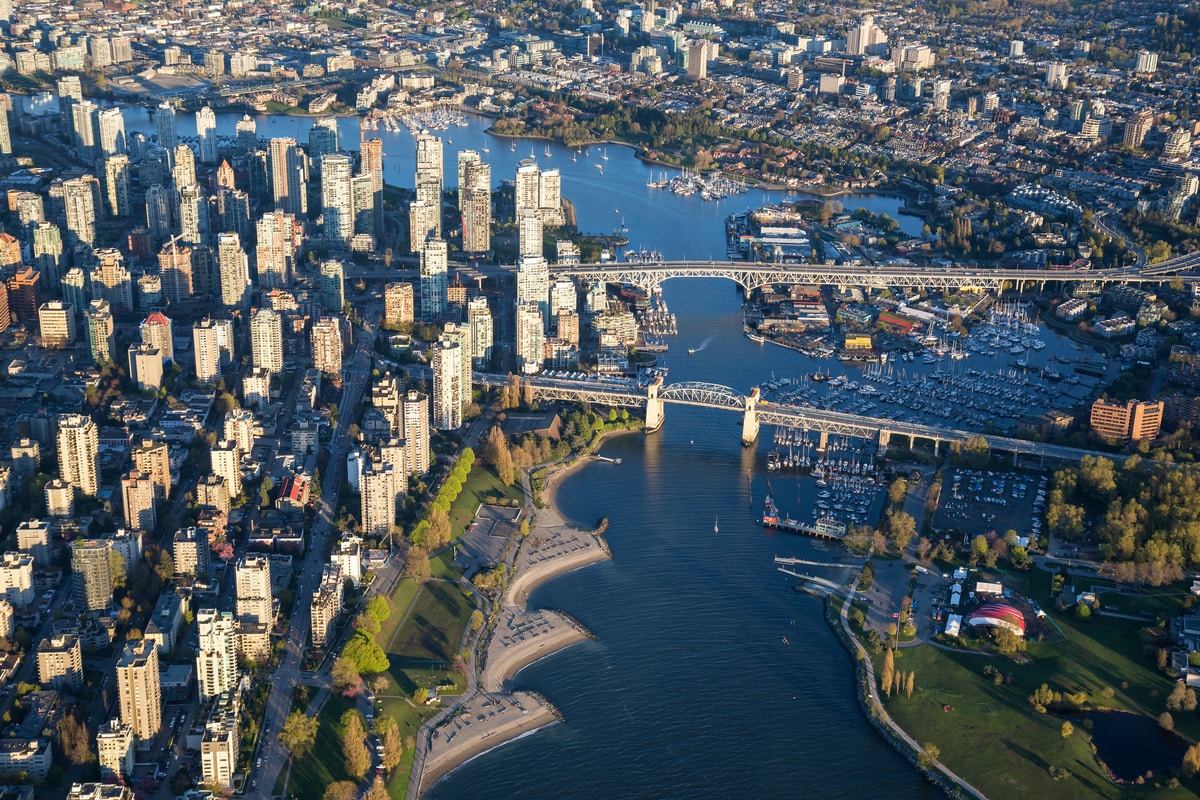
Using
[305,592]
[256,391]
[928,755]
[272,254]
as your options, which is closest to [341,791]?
[305,592]

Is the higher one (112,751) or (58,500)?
(58,500)

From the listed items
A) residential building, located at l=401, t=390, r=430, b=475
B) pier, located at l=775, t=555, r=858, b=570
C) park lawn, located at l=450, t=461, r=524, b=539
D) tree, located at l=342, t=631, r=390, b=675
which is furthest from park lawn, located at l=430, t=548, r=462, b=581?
pier, located at l=775, t=555, r=858, b=570

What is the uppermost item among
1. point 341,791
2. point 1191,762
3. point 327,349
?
point 327,349

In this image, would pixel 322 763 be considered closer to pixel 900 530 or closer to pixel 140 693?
pixel 140 693

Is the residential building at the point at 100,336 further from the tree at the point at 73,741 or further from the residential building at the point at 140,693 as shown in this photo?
the tree at the point at 73,741

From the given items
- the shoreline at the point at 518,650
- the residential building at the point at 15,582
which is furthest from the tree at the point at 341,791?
the residential building at the point at 15,582

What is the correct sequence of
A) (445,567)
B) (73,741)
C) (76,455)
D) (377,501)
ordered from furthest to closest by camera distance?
(76,455) → (377,501) → (445,567) → (73,741)

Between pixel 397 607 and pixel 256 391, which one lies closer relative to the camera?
pixel 397 607
